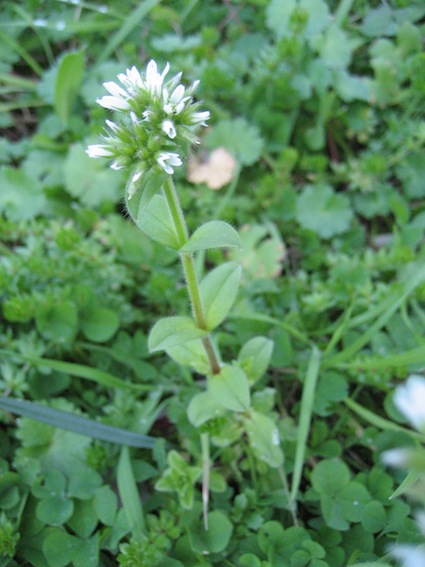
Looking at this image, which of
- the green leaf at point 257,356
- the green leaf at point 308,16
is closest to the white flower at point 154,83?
the green leaf at point 257,356

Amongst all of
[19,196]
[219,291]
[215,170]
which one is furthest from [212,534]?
[19,196]

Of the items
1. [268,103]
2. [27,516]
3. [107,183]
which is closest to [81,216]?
[107,183]

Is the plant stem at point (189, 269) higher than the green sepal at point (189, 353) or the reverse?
higher

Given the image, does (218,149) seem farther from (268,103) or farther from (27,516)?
(27,516)

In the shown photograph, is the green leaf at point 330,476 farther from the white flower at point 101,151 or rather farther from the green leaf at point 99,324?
the white flower at point 101,151

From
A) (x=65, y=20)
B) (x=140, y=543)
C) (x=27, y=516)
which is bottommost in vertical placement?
(x=27, y=516)

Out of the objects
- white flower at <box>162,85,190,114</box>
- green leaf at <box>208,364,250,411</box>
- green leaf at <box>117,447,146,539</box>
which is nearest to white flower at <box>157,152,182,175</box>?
white flower at <box>162,85,190,114</box>
